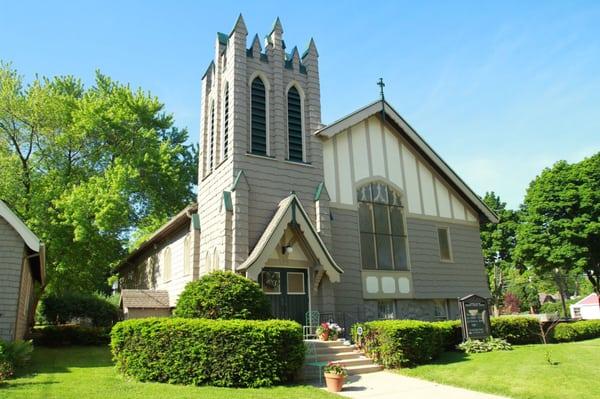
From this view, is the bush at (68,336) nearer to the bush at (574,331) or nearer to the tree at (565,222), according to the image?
the bush at (574,331)

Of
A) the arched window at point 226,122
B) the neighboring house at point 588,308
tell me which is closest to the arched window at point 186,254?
the arched window at point 226,122

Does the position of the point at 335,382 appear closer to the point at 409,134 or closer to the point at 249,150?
the point at 249,150

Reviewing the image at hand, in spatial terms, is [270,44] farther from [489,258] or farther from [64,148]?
[489,258]

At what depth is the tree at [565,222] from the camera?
93.4 ft

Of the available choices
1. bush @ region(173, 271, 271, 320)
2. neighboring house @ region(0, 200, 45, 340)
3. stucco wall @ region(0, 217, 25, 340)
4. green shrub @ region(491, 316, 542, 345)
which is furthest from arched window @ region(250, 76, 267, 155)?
green shrub @ region(491, 316, 542, 345)

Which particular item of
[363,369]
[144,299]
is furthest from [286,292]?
[144,299]

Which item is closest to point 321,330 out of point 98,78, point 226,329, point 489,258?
point 226,329

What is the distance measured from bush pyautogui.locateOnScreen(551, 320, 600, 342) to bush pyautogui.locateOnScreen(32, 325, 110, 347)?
20.2 metres

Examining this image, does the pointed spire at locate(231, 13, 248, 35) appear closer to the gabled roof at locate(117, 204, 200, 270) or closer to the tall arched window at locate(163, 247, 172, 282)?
the gabled roof at locate(117, 204, 200, 270)

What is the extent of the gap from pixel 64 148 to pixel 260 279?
2090cm

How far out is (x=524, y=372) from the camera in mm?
11398

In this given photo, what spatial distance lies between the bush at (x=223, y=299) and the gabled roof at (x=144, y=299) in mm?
7412

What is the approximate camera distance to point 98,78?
33906 mm

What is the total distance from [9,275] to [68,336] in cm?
854
